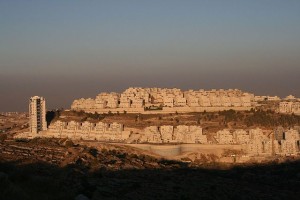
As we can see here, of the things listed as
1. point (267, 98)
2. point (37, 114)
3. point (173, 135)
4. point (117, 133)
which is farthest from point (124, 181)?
point (267, 98)

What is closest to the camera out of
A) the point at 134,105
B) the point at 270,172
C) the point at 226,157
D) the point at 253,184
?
the point at 253,184

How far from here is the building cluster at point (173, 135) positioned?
130ft

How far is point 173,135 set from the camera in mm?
40531

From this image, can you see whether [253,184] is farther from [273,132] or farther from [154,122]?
[154,122]

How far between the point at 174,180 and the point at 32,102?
25876 mm

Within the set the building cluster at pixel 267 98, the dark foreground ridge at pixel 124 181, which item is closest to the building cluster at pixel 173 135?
the dark foreground ridge at pixel 124 181

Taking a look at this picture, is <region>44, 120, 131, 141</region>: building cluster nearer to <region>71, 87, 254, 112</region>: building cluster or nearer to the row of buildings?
the row of buildings

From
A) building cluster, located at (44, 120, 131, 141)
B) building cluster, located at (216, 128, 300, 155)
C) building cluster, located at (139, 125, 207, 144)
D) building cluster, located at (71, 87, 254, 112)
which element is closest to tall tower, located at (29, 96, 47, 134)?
building cluster, located at (44, 120, 131, 141)

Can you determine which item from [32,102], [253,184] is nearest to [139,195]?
[253,184]

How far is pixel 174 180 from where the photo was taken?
23.8 metres

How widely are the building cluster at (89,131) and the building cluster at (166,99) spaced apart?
7.10 meters

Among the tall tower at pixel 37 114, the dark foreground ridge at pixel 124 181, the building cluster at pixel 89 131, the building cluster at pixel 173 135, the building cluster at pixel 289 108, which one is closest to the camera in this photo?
the dark foreground ridge at pixel 124 181

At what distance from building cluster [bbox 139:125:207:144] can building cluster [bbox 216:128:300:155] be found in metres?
1.50

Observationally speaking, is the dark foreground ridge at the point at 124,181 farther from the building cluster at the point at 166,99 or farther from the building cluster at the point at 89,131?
the building cluster at the point at 166,99
